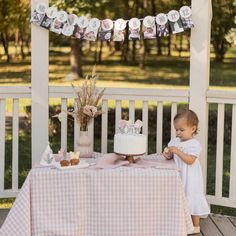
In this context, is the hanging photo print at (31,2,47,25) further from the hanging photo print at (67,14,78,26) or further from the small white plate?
the small white plate

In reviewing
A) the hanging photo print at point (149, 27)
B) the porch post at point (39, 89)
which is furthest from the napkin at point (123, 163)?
the hanging photo print at point (149, 27)

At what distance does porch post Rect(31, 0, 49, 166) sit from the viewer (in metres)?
4.28

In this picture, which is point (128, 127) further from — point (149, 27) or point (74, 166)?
point (149, 27)

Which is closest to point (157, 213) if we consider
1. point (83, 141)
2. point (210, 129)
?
point (83, 141)

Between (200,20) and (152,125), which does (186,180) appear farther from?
(152,125)

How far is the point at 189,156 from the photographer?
3744 millimetres

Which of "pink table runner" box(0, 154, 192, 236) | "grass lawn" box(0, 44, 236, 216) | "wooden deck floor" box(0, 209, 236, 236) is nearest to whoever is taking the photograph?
"pink table runner" box(0, 154, 192, 236)

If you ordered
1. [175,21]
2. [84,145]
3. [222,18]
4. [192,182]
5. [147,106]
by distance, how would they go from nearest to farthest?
[192,182], [84,145], [175,21], [147,106], [222,18]

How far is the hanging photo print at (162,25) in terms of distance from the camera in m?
4.14

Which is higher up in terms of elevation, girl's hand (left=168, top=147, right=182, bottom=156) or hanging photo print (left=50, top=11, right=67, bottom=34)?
hanging photo print (left=50, top=11, right=67, bottom=34)


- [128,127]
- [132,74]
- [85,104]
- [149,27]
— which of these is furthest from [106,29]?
[132,74]

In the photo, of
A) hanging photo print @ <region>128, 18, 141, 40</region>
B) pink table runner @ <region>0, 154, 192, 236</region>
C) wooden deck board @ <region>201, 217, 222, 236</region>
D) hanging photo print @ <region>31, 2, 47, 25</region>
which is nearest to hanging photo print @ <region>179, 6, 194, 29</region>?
hanging photo print @ <region>128, 18, 141, 40</region>

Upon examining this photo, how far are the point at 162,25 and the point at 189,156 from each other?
0.96 metres

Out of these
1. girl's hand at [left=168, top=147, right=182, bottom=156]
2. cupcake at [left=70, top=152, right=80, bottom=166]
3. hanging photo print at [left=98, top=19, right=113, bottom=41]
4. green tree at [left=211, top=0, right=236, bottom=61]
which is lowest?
cupcake at [left=70, top=152, right=80, bottom=166]
